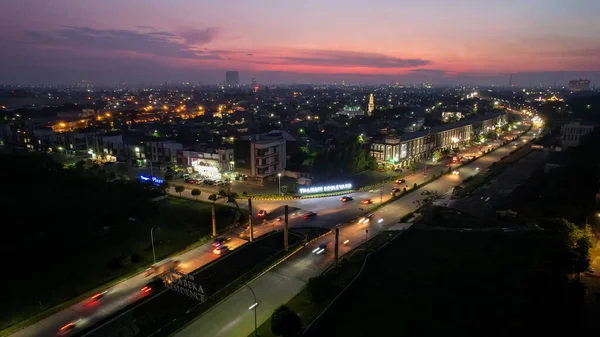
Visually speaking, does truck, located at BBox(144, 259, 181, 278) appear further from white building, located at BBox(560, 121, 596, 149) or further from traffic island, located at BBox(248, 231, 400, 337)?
white building, located at BBox(560, 121, 596, 149)

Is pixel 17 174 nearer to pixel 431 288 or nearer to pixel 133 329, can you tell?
pixel 133 329

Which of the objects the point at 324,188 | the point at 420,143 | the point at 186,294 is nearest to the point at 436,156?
the point at 420,143

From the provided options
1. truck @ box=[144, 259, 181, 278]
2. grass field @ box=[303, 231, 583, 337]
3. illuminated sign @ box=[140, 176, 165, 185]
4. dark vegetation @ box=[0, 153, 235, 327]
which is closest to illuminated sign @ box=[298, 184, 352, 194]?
dark vegetation @ box=[0, 153, 235, 327]

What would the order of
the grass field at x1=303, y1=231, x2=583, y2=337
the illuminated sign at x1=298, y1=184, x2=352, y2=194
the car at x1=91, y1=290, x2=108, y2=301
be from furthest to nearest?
the illuminated sign at x1=298, y1=184, x2=352, y2=194
the car at x1=91, y1=290, x2=108, y2=301
the grass field at x1=303, y1=231, x2=583, y2=337

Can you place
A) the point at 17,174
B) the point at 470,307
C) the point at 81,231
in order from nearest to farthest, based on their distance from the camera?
the point at 470,307
the point at 81,231
the point at 17,174

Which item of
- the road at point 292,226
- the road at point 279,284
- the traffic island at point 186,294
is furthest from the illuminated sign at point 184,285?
the road at point 292,226

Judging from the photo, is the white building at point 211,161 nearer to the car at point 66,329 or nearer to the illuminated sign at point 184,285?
the illuminated sign at point 184,285

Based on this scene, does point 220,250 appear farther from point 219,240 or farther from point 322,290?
point 322,290

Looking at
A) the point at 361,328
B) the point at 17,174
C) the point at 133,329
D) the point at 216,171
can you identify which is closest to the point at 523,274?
the point at 361,328
